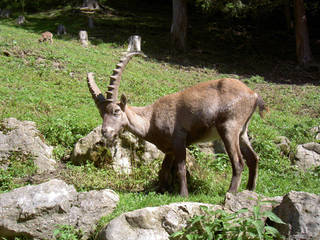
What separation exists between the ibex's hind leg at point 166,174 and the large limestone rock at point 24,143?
2.51 meters

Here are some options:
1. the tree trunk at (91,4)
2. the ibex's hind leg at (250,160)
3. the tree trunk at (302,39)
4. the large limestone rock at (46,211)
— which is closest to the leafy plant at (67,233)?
the large limestone rock at (46,211)

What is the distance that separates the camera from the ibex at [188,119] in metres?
6.75

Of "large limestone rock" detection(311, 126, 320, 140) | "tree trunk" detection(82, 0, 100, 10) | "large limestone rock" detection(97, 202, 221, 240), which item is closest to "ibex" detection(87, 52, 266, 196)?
"large limestone rock" detection(97, 202, 221, 240)

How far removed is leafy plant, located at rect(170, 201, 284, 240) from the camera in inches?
181

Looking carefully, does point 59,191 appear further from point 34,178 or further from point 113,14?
point 113,14

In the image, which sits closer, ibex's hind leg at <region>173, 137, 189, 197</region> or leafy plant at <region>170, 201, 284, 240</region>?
leafy plant at <region>170, 201, 284, 240</region>

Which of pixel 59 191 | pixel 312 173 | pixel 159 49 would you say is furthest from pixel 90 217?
pixel 159 49

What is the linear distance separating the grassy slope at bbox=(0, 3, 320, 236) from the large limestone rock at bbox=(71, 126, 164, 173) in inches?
8.9

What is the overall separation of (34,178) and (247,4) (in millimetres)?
16441

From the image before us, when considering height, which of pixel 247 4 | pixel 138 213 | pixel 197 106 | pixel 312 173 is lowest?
pixel 312 173

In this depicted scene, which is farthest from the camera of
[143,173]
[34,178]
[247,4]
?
[247,4]

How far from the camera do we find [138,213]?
5078mm

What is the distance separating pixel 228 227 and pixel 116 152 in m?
4.14

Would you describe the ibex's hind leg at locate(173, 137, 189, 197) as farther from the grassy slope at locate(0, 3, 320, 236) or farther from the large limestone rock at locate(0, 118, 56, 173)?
the large limestone rock at locate(0, 118, 56, 173)
